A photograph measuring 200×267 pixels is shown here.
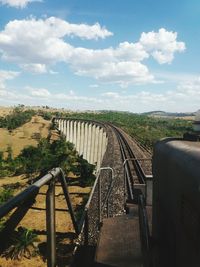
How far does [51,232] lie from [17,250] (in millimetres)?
12336

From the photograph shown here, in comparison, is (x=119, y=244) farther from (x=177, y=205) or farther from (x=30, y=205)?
(x=30, y=205)

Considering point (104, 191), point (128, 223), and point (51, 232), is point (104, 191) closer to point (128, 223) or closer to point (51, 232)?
point (128, 223)

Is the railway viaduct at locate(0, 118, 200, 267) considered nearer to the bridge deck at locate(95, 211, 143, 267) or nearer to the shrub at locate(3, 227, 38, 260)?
the bridge deck at locate(95, 211, 143, 267)

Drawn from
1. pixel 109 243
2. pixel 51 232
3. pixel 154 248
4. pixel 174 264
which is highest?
pixel 51 232

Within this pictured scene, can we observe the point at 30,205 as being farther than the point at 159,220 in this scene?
No

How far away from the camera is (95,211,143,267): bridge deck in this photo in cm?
453

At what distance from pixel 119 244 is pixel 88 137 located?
5586cm

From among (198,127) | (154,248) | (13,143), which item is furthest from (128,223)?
(13,143)

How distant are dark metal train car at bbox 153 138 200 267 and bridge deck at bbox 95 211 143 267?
1.81 feet

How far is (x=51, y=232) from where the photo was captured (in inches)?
117

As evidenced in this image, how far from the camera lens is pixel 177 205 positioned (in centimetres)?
306

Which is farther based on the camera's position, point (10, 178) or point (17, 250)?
point (10, 178)

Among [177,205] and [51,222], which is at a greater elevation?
[177,205]

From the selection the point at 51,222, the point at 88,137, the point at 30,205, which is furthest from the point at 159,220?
the point at 88,137
